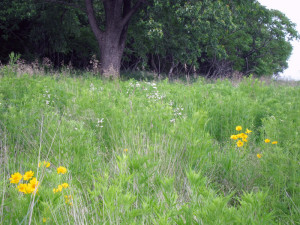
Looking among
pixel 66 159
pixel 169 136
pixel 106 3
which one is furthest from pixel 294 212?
pixel 106 3

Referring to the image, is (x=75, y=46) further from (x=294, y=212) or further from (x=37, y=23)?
(x=294, y=212)

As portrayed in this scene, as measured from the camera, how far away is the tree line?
12070 mm

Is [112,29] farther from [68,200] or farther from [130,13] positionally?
[68,200]

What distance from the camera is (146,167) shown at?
2.11 m

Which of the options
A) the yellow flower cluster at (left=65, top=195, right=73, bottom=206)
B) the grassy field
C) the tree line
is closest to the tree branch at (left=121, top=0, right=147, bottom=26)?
the tree line

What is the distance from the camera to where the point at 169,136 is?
10.6 ft

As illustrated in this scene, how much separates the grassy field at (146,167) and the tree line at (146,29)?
7221mm

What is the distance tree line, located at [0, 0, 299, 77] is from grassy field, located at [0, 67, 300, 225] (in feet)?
23.7

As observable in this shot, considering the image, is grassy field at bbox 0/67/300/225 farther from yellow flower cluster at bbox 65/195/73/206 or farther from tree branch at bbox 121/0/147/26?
tree branch at bbox 121/0/147/26

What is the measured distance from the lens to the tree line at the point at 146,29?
39.6ft

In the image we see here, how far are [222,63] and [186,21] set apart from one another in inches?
553

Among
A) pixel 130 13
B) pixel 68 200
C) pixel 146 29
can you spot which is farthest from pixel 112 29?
pixel 68 200

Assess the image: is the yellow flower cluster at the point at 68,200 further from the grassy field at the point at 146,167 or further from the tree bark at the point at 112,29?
the tree bark at the point at 112,29

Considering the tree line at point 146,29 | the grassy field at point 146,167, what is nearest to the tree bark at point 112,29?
the tree line at point 146,29
